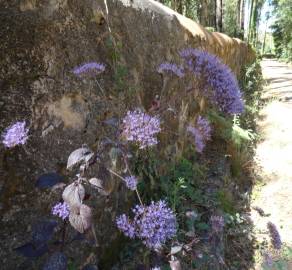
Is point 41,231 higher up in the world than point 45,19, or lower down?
lower down

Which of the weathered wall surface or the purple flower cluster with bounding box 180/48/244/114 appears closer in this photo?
the weathered wall surface

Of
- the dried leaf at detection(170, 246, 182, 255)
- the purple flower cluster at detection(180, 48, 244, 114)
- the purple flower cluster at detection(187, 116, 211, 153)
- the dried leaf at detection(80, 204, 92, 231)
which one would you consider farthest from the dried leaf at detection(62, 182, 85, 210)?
the purple flower cluster at detection(187, 116, 211, 153)

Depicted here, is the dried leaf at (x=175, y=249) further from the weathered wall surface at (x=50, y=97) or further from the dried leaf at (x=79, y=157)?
the dried leaf at (x=79, y=157)

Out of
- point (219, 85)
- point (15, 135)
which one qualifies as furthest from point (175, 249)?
point (219, 85)

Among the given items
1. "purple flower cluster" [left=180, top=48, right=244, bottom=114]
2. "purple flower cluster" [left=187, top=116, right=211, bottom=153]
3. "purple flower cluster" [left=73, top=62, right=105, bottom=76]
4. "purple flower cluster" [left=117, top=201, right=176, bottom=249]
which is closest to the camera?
"purple flower cluster" [left=117, top=201, right=176, bottom=249]

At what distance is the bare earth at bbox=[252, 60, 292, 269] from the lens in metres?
4.34

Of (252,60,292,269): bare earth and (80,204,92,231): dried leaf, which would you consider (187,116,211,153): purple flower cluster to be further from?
(80,204,92,231): dried leaf

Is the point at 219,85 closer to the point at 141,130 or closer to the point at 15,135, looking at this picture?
the point at 141,130

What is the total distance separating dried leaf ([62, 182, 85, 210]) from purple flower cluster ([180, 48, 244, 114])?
1.38m

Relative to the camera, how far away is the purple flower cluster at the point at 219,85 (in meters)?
2.57

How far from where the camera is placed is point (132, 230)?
171 cm

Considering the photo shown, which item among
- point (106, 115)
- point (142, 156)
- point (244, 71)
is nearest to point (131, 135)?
point (106, 115)

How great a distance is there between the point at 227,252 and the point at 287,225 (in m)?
1.15

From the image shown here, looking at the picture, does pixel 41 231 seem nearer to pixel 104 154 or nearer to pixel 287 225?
pixel 104 154
